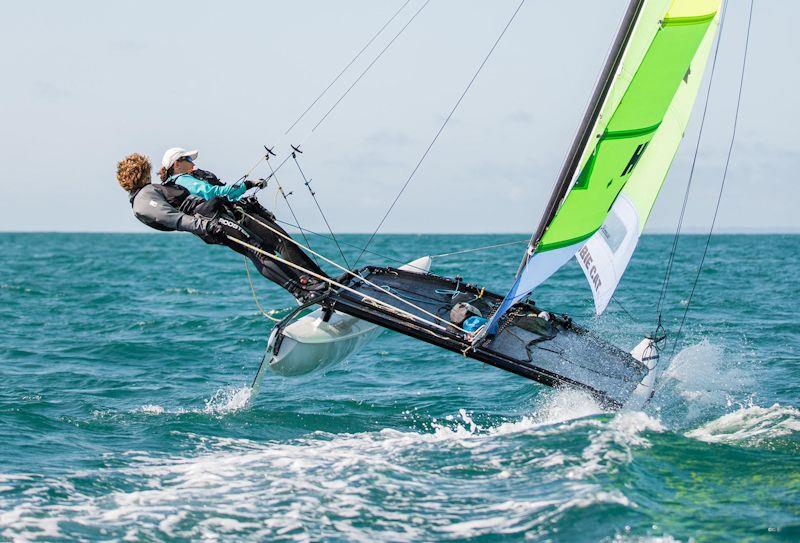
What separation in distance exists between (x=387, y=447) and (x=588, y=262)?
276 centimetres

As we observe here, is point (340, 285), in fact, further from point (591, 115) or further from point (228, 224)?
point (591, 115)

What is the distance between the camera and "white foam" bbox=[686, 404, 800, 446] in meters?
6.68

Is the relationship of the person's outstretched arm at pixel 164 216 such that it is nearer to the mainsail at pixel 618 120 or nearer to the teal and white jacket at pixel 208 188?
the teal and white jacket at pixel 208 188

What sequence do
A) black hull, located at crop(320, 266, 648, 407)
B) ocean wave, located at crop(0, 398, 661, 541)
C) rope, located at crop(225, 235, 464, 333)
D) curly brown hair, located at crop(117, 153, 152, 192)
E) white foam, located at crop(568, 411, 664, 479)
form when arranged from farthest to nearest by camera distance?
curly brown hair, located at crop(117, 153, 152, 192), rope, located at crop(225, 235, 464, 333), black hull, located at crop(320, 266, 648, 407), white foam, located at crop(568, 411, 664, 479), ocean wave, located at crop(0, 398, 661, 541)

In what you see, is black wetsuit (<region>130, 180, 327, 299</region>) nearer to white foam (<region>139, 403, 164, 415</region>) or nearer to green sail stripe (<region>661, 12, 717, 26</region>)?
white foam (<region>139, 403, 164, 415</region>)

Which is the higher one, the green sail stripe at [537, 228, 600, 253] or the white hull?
the green sail stripe at [537, 228, 600, 253]

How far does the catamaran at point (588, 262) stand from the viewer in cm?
676

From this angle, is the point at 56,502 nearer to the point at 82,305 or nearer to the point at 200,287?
the point at 82,305

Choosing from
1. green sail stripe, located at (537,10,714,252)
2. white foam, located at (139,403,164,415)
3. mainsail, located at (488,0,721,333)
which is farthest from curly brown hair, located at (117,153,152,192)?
green sail stripe, located at (537,10,714,252)

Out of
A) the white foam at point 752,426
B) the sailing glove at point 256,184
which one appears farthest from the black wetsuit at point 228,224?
the white foam at point 752,426

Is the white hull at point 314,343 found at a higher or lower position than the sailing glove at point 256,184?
lower

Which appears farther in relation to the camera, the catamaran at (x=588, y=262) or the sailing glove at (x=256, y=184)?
the sailing glove at (x=256, y=184)

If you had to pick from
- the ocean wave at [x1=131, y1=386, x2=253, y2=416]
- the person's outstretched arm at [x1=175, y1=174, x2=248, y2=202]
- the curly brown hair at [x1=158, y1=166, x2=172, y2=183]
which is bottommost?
the ocean wave at [x1=131, y1=386, x2=253, y2=416]

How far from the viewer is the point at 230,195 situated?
24.8 feet
